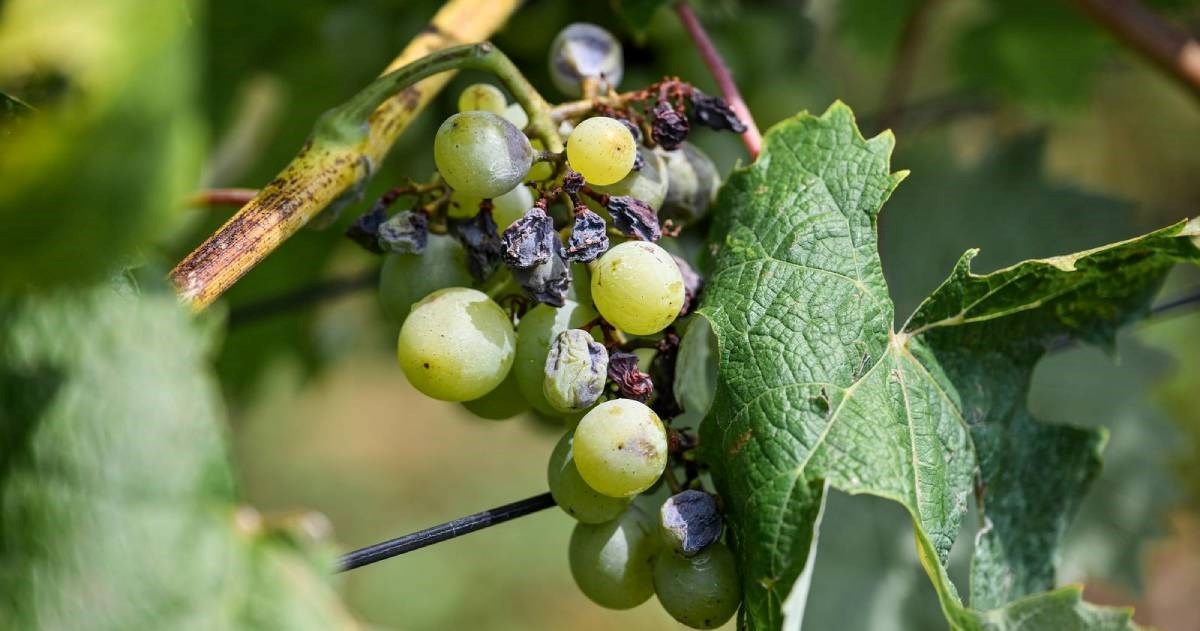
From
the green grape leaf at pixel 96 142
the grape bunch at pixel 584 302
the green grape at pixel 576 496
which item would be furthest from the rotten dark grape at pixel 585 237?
the green grape leaf at pixel 96 142

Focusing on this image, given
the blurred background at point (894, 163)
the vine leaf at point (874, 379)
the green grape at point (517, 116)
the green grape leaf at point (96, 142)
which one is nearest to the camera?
Result: the green grape leaf at point (96, 142)

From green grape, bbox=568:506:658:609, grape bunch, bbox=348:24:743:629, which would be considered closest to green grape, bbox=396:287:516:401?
grape bunch, bbox=348:24:743:629

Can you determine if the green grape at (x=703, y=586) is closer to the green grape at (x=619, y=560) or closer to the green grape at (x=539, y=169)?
the green grape at (x=619, y=560)

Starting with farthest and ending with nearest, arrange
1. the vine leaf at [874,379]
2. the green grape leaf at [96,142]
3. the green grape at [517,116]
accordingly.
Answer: the green grape at [517,116] → the vine leaf at [874,379] → the green grape leaf at [96,142]

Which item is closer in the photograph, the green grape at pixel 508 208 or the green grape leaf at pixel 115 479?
the green grape leaf at pixel 115 479

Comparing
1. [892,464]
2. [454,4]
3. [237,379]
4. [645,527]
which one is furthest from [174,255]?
[892,464]

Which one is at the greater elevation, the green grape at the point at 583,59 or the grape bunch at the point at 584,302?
the green grape at the point at 583,59

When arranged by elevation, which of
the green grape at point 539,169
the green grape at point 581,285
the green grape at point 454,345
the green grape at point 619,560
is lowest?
the green grape at point 619,560
